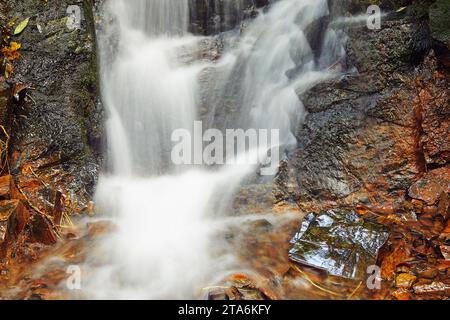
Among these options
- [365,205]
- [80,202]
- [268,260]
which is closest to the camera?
[268,260]

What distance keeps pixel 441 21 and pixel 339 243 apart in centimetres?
319

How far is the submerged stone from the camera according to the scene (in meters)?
4.04

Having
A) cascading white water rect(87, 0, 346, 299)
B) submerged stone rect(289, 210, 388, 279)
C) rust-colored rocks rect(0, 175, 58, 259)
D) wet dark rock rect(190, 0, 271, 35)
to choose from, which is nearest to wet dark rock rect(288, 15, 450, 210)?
submerged stone rect(289, 210, 388, 279)

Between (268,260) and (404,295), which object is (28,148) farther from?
(404,295)

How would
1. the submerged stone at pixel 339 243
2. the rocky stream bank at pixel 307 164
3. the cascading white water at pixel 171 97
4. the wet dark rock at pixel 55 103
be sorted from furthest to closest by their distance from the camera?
the cascading white water at pixel 171 97 → the wet dark rock at pixel 55 103 → the rocky stream bank at pixel 307 164 → the submerged stone at pixel 339 243

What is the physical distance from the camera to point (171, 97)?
6.68m

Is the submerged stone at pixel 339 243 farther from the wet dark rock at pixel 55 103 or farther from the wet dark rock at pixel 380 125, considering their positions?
the wet dark rock at pixel 55 103

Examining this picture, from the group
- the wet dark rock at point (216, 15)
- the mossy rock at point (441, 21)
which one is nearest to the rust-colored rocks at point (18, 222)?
the wet dark rock at point (216, 15)

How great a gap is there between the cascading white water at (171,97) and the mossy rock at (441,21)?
1.63 meters

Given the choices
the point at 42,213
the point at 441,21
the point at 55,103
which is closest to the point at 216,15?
the point at 55,103

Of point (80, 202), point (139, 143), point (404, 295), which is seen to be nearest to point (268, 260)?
point (404, 295)

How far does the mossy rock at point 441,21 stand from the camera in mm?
4855
